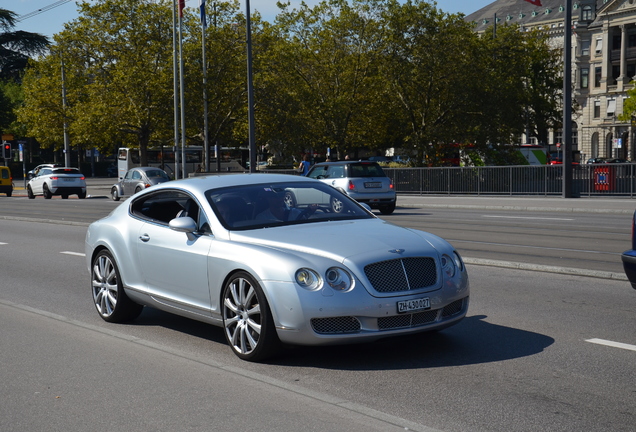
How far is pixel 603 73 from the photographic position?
9456 cm

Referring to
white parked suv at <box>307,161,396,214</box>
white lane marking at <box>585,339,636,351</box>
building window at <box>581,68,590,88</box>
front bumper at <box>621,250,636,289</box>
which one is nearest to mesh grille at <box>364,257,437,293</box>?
white lane marking at <box>585,339,636,351</box>

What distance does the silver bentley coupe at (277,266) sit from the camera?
19.0ft

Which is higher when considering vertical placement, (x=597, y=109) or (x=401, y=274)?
(x=597, y=109)

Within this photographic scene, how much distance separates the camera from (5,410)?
16.4 feet

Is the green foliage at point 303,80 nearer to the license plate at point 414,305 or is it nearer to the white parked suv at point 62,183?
the white parked suv at point 62,183

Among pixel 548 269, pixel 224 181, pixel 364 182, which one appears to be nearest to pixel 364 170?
pixel 364 182

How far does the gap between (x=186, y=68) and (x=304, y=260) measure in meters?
45.9

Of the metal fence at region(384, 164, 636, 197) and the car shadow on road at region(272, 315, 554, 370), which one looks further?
the metal fence at region(384, 164, 636, 197)

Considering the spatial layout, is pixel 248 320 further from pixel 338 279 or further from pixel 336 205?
pixel 336 205

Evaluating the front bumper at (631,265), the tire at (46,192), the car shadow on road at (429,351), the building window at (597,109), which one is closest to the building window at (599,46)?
the building window at (597,109)

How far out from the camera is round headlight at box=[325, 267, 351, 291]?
5773mm

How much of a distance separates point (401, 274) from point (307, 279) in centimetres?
66

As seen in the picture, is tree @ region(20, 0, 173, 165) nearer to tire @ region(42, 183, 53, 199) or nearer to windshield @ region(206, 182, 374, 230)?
tire @ region(42, 183, 53, 199)

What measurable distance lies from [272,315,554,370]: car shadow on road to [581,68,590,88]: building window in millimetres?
97357
